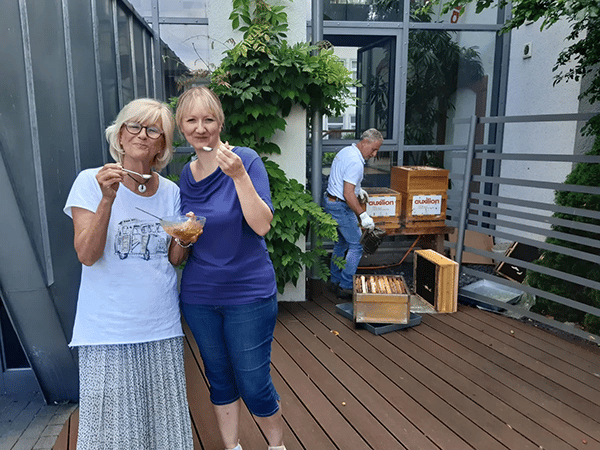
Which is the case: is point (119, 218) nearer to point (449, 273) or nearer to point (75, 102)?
point (75, 102)

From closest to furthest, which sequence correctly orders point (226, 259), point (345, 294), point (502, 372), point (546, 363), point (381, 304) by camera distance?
point (226, 259)
point (502, 372)
point (546, 363)
point (381, 304)
point (345, 294)

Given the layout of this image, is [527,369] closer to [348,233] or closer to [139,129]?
[348,233]

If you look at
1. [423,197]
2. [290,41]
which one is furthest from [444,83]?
[290,41]

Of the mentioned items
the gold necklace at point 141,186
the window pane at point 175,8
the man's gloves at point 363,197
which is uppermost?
the window pane at point 175,8

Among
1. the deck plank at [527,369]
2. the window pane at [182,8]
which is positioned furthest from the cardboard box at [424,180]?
the window pane at [182,8]

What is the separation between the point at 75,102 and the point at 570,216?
14.0ft

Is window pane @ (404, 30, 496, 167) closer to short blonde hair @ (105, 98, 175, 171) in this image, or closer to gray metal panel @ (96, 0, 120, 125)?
gray metal panel @ (96, 0, 120, 125)

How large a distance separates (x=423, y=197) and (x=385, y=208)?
48 centimetres

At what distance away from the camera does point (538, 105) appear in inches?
251

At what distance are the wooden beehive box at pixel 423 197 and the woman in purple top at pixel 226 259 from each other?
396cm

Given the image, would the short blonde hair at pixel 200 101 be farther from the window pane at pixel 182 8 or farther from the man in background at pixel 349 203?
the window pane at pixel 182 8

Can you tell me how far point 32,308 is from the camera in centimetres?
261

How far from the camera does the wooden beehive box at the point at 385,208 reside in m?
5.63

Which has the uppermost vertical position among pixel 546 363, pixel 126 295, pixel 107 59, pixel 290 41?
pixel 290 41
